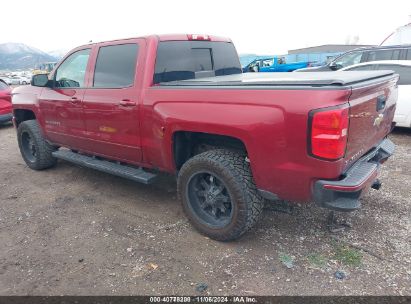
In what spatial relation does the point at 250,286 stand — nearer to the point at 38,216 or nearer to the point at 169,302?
the point at 169,302

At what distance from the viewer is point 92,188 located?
457 cm

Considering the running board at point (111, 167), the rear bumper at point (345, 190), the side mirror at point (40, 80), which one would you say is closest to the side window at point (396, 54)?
the rear bumper at point (345, 190)

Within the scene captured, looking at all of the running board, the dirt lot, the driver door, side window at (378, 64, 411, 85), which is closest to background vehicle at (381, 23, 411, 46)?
side window at (378, 64, 411, 85)

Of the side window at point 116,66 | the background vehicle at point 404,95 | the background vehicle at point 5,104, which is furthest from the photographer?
the background vehicle at point 5,104

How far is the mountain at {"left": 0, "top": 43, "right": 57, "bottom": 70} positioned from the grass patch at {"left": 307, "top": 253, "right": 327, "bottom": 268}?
69.7 meters

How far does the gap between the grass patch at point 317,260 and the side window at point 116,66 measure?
2471 mm

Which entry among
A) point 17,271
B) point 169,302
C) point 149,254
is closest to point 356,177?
point 169,302

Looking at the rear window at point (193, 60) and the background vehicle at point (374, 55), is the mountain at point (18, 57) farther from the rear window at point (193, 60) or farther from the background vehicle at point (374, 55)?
the rear window at point (193, 60)

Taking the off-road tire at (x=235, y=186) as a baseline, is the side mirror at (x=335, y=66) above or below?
above

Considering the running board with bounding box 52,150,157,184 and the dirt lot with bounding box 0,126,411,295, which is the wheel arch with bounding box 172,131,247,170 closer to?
the running board with bounding box 52,150,157,184

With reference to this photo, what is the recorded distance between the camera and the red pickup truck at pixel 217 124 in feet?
7.84

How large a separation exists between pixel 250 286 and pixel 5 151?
250 inches

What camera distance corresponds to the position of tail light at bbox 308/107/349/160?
7.38 feet

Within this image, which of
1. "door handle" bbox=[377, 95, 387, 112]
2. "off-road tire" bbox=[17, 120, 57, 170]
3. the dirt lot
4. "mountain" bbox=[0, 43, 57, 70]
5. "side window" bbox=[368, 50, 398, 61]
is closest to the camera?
the dirt lot
